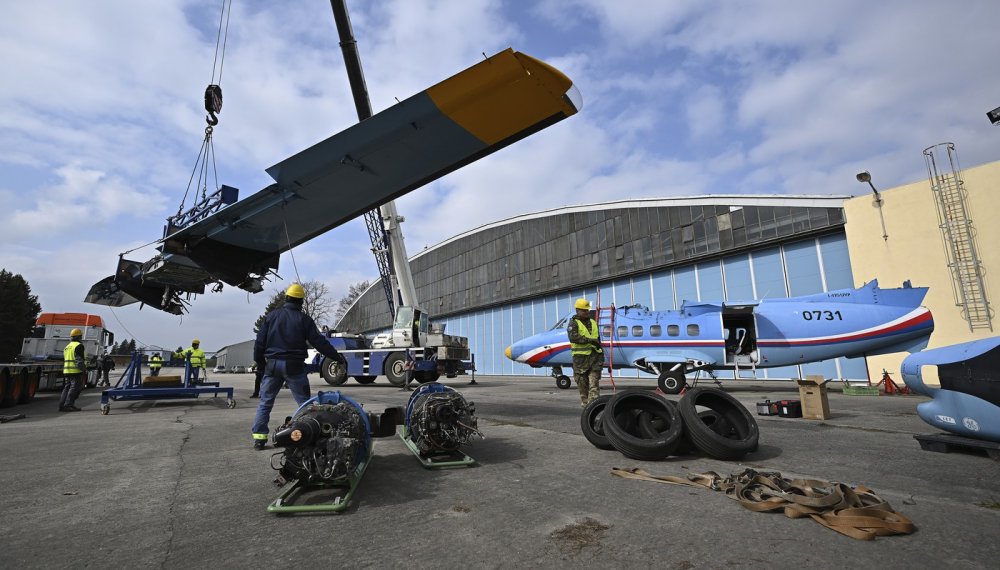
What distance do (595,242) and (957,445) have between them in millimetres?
22017

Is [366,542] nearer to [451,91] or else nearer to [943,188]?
[451,91]

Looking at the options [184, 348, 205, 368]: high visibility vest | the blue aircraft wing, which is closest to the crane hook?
the blue aircraft wing

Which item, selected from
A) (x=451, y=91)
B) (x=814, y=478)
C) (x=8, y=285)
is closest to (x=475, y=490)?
(x=814, y=478)

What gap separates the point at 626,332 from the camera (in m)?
14.3

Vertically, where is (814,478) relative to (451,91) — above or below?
below

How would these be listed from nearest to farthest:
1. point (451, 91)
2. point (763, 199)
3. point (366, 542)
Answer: point (366, 542) → point (451, 91) → point (763, 199)

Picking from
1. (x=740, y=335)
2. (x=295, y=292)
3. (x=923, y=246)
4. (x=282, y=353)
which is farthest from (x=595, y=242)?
(x=282, y=353)

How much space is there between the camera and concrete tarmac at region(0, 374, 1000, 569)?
2.35m

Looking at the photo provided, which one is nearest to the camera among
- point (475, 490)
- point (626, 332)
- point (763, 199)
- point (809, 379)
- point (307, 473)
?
point (307, 473)

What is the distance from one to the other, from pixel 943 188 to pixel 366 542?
2166 centimetres

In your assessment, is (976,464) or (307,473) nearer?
(307,473)

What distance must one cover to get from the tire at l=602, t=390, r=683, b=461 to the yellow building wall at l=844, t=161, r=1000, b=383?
51.4 feet

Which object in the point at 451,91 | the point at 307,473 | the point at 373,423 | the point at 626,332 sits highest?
the point at 451,91

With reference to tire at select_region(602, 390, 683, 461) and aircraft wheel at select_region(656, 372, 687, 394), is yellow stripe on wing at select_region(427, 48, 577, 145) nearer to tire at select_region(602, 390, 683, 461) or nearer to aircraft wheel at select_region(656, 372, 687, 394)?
tire at select_region(602, 390, 683, 461)
